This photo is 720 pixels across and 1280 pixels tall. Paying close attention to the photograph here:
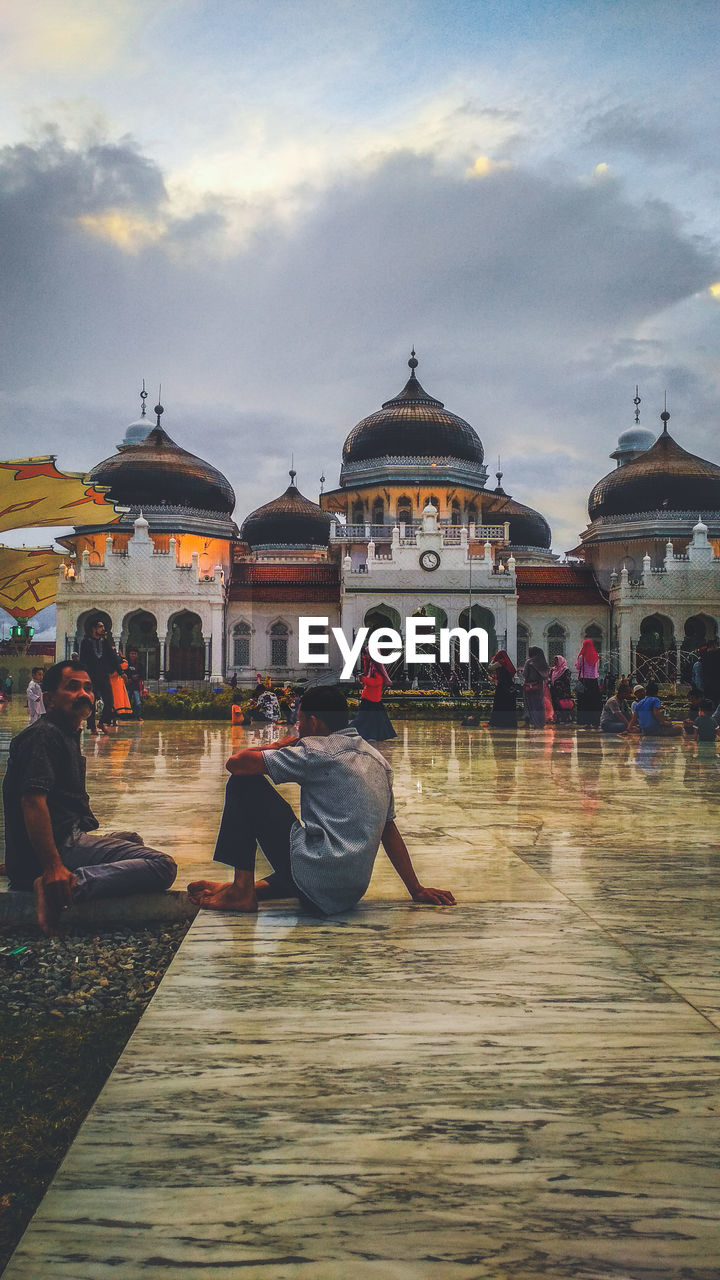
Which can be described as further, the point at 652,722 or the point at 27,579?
the point at 27,579

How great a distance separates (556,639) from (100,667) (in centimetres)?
2887

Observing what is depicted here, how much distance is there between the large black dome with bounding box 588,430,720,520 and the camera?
4669 centimetres

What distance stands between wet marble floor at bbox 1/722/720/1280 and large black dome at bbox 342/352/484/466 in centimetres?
4207

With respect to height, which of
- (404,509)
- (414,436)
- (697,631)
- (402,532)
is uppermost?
(414,436)

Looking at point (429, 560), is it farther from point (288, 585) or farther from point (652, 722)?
point (652, 722)

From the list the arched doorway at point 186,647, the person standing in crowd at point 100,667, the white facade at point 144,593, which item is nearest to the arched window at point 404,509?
the white facade at point 144,593

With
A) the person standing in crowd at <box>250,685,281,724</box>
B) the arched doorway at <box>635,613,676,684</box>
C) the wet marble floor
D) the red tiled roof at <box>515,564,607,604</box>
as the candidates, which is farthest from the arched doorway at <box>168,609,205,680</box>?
the wet marble floor

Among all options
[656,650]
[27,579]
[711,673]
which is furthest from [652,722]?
[656,650]

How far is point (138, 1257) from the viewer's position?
6.49ft

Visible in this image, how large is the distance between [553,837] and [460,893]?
2.02 metres

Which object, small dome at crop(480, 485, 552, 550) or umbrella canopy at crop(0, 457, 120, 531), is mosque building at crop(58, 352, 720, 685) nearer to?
small dome at crop(480, 485, 552, 550)

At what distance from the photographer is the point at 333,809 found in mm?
4277

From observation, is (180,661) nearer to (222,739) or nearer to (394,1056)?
(222,739)

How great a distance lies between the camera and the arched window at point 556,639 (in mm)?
44844
